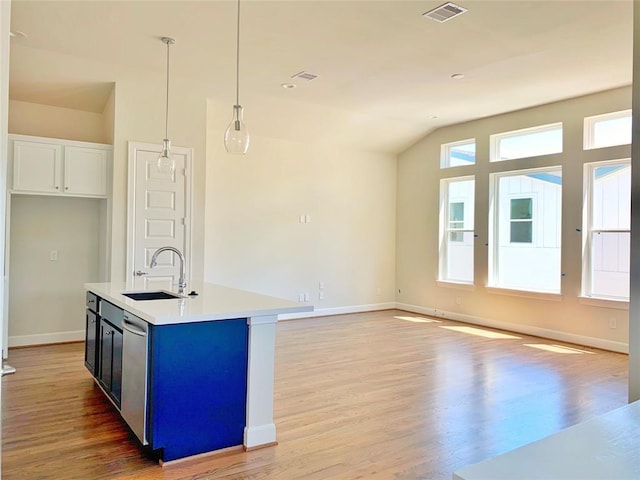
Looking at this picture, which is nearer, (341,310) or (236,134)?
(236,134)

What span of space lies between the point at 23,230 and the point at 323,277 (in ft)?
14.1

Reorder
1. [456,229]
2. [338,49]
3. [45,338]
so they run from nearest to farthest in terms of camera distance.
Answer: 1. [338,49]
2. [45,338]
3. [456,229]

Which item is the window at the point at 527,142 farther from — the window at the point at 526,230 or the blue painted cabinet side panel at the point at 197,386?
the blue painted cabinet side panel at the point at 197,386

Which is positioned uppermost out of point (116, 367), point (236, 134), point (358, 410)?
point (236, 134)

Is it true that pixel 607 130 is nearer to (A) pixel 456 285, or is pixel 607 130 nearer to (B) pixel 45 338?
(A) pixel 456 285

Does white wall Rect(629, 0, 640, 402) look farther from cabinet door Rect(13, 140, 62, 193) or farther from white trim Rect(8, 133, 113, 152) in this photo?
cabinet door Rect(13, 140, 62, 193)

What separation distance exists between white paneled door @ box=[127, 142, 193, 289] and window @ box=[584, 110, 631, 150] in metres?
5.03

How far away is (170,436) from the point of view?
261cm

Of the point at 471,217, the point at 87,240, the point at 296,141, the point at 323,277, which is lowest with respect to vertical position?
the point at 323,277

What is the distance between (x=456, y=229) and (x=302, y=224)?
8.32 ft

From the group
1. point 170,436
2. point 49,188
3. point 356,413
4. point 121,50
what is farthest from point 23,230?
point 356,413

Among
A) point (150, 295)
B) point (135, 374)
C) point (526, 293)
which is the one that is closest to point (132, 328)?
point (135, 374)

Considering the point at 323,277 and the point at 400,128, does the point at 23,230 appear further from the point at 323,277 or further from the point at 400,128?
the point at 400,128

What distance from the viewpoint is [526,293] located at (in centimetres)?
649
